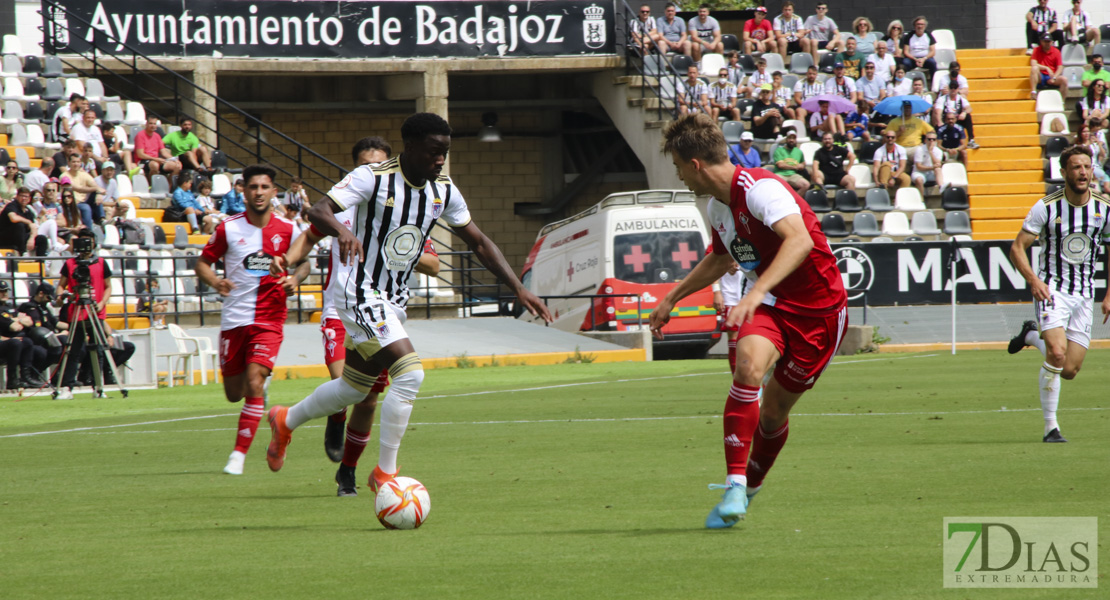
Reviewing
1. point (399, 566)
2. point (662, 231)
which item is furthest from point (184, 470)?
point (662, 231)

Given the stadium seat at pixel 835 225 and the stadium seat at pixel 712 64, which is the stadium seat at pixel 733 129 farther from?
the stadium seat at pixel 835 225

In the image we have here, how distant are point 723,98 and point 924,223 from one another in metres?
6.12

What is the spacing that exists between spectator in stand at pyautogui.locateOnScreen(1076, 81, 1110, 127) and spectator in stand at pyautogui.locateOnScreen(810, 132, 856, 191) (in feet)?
20.6

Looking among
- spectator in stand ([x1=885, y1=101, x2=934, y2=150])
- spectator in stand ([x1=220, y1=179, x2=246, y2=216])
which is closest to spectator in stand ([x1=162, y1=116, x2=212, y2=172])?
spectator in stand ([x1=220, y1=179, x2=246, y2=216])

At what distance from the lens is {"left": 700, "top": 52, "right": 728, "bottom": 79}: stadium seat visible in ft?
115

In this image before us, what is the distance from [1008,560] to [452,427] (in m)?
8.06

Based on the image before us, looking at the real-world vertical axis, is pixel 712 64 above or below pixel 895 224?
above

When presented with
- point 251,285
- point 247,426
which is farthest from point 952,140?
point 247,426

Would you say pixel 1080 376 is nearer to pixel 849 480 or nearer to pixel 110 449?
pixel 849 480

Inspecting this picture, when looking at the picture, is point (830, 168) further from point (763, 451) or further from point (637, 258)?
point (763, 451)

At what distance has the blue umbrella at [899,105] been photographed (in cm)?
3192

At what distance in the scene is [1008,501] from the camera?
23.2ft

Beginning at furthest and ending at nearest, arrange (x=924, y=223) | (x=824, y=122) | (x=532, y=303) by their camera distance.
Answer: (x=824, y=122) → (x=924, y=223) → (x=532, y=303)

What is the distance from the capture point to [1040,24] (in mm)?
35750
